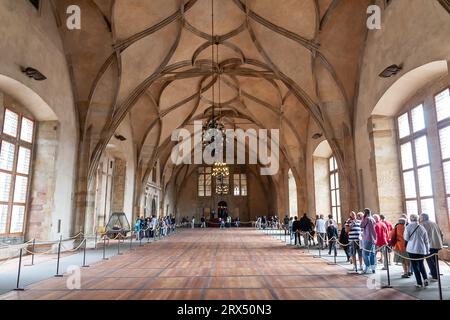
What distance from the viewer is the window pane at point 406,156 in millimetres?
9453

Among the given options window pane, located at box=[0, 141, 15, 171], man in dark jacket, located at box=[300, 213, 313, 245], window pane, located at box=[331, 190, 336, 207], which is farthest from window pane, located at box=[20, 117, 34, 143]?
window pane, located at box=[331, 190, 336, 207]

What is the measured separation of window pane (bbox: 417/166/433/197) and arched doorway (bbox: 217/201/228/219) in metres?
25.9

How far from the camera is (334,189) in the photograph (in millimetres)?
15695

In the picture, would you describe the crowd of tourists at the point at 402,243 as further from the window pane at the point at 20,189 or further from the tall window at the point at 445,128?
the window pane at the point at 20,189

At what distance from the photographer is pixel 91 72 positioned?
12.0 metres

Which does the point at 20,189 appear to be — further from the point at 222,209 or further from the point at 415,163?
the point at 222,209

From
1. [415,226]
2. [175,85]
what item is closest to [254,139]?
[175,85]

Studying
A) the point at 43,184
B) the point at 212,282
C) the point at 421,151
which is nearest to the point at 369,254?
the point at 212,282

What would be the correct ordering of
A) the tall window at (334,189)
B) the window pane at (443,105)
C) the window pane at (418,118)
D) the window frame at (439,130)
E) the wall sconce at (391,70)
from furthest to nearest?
the tall window at (334,189) < the window pane at (418,118) < the wall sconce at (391,70) < the window pane at (443,105) < the window frame at (439,130)

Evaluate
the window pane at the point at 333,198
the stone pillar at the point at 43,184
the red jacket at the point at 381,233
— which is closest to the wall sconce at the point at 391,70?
the red jacket at the point at 381,233

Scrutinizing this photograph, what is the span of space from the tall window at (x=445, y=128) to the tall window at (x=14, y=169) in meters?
11.9

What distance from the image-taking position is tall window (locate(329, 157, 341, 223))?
15147 mm

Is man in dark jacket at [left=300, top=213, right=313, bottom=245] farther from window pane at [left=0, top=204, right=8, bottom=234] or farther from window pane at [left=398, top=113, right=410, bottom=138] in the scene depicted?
window pane at [left=0, top=204, right=8, bottom=234]

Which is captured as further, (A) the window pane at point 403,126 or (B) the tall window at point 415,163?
(A) the window pane at point 403,126
